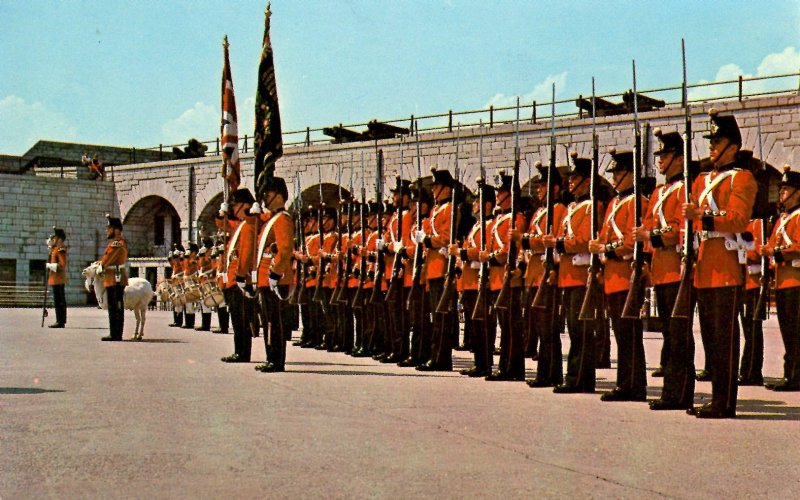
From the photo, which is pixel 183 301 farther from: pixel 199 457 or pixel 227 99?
pixel 199 457

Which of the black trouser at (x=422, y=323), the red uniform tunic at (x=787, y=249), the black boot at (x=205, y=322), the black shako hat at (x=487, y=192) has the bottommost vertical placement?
the black boot at (x=205, y=322)

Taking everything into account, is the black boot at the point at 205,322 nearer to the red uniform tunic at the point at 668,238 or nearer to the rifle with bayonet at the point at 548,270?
the rifle with bayonet at the point at 548,270

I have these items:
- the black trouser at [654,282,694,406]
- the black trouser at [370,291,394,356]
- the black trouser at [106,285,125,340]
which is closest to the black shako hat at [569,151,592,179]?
the black trouser at [654,282,694,406]

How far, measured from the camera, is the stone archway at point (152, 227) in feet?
151

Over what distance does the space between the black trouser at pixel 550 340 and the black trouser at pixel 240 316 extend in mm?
3682

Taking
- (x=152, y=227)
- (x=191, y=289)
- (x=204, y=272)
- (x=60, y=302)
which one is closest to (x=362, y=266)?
(x=204, y=272)

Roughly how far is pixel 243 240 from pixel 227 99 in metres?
7.29

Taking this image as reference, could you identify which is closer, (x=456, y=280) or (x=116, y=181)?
(x=456, y=280)

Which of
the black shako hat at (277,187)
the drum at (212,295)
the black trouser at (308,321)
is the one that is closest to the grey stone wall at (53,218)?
the drum at (212,295)

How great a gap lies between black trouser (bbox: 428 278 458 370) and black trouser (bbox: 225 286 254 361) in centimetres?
205

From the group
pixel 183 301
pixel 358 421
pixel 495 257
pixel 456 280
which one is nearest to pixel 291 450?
pixel 358 421

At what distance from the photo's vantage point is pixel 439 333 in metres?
→ 11.6

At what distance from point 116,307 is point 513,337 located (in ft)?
28.6

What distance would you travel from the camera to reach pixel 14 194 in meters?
44.3
